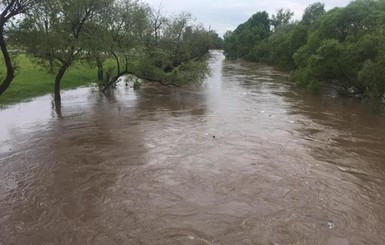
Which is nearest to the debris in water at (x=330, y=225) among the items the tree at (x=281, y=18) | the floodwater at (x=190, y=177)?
the floodwater at (x=190, y=177)

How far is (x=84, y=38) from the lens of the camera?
933 inches

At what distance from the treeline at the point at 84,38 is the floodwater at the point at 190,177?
3.86 metres

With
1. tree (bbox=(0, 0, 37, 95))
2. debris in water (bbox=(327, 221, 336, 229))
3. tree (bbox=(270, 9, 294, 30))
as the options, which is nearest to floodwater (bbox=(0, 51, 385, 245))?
debris in water (bbox=(327, 221, 336, 229))

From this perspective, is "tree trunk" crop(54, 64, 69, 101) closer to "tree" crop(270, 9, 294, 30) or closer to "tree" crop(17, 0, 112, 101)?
"tree" crop(17, 0, 112, 101)

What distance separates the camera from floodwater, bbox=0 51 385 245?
8.85m

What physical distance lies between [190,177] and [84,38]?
50.7 ft

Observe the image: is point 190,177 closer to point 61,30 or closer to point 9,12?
point 9,12

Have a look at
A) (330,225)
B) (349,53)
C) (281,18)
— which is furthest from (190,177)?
(281,18)

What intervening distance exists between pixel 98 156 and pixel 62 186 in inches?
119

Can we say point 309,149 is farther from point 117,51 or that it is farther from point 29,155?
point 117,51

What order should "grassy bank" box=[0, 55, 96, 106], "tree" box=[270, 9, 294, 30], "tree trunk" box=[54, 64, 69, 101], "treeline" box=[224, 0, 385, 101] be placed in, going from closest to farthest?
"tree trunk" box=[54, 64, 69, 101]
"treeline" box=[224, 0, 385, 101]
"grassy bank" box=[0, 55, 96, 106]
"tree" box=[270, 9, 294, 30]

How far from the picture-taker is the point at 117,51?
28.2 meters

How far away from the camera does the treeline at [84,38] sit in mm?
16266

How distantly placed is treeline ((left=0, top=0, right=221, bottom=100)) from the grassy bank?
2132 millimetres
